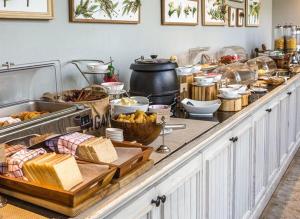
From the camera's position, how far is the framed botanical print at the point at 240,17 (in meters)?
3.95

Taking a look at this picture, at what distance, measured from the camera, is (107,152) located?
41.1 inches

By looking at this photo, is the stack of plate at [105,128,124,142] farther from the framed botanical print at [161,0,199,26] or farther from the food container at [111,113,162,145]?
the framed botanical print at [161,0,199,26]

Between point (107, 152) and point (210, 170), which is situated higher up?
point (107, 152)

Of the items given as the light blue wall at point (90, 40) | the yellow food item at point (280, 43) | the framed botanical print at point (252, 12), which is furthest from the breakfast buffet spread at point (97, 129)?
the yellow food item at point (280, 43)

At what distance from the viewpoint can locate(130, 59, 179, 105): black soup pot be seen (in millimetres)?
1761

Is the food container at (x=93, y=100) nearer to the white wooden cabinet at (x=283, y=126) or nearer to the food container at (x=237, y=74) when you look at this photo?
the food container at (x=237, y=74)

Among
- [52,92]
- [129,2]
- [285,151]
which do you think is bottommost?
[285,151]

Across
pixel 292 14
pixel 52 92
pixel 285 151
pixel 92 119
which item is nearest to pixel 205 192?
pixel 92 119

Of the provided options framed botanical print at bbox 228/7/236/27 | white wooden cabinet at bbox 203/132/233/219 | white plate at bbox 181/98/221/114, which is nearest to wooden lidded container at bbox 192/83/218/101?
white plate at bbox 181/98/221/114

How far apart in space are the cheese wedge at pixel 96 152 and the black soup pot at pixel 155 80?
29.3 inches

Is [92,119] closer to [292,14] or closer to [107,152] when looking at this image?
[107,152]

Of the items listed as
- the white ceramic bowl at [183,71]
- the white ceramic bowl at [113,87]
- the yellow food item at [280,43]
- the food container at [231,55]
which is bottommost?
the white ceramic bowl at [113,87]

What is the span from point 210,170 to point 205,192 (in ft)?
0.30

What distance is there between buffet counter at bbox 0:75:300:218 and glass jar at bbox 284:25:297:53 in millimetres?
1534
